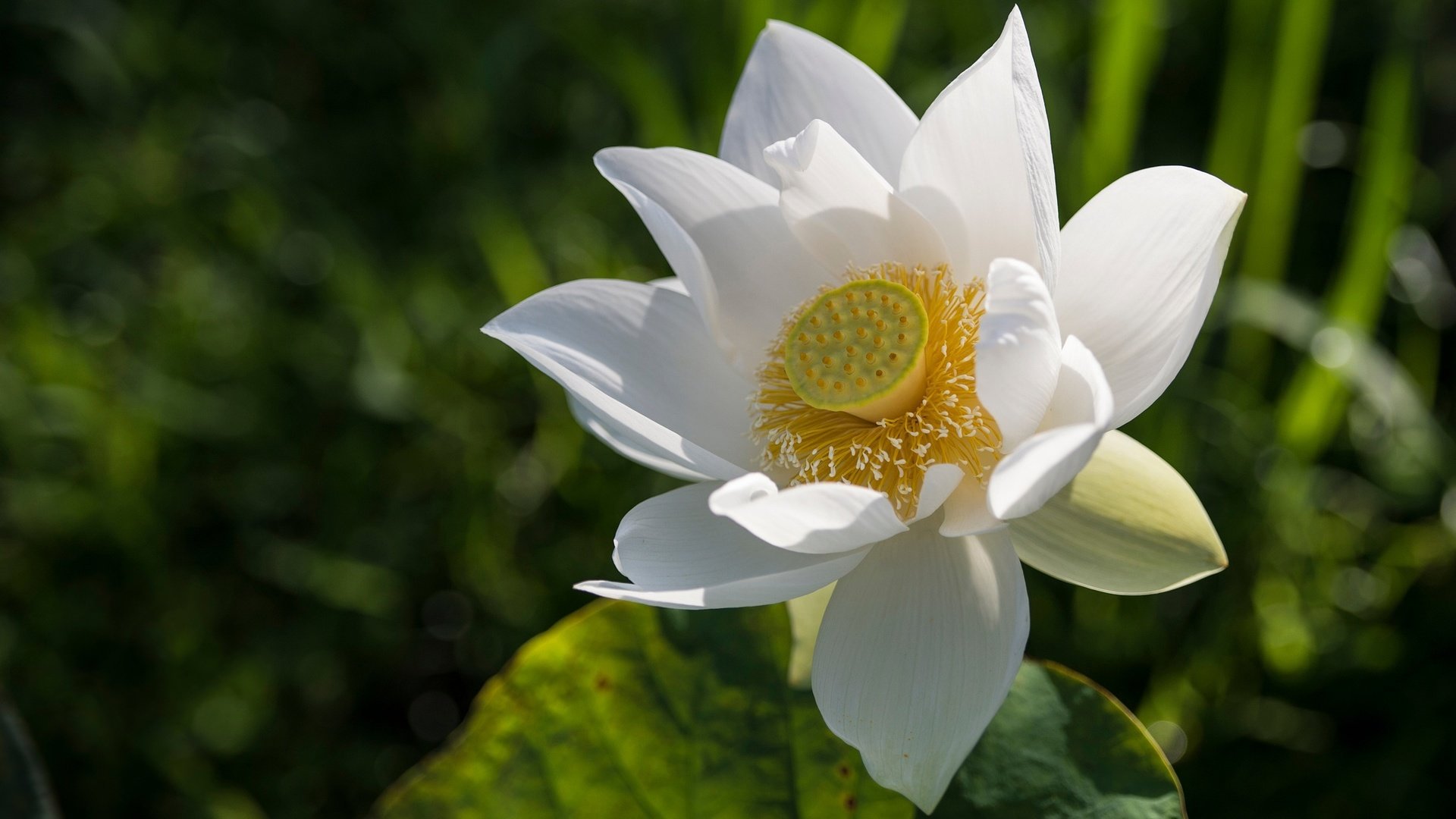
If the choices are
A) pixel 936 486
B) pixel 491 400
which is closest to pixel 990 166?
pixel 936 486

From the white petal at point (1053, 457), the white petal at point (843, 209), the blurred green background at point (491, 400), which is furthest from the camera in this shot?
the blurred green background at point (491, 400)

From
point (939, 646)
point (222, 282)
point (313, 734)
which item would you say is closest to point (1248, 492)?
point (939, 646)

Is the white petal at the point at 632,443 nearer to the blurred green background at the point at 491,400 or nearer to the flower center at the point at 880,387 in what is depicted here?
the flower center at the point at 880,387

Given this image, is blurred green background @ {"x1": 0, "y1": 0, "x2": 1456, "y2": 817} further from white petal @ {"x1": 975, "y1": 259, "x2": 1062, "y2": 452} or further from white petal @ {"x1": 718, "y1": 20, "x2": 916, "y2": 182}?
white petal @ {"x1": 975, "y1": 259, "x2": 1062, "y2": 452}

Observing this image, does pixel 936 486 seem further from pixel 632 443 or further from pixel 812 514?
pixel 632 443

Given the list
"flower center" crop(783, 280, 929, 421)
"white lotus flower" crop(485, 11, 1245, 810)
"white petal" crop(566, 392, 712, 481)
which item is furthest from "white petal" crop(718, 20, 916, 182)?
"white petal" crop(566, 392, 712, 481)

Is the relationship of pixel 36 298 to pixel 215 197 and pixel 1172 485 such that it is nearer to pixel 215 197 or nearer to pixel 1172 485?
pixel 215 197

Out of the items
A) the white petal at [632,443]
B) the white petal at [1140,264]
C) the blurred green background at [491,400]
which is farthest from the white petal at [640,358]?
the blurred green background at [491,400]

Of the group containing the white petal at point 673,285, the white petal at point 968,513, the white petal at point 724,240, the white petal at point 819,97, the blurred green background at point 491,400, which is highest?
the white petal at point 819,97
